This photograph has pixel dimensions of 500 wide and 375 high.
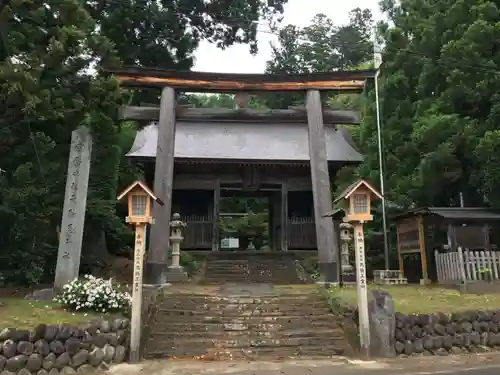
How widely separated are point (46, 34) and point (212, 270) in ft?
29.7

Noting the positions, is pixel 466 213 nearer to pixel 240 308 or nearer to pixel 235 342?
pixel 240 308

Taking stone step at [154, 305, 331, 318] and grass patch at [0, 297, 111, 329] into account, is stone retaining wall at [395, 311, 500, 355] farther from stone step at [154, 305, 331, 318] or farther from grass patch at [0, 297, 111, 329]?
grass patch at [0, 297, 111, 329]

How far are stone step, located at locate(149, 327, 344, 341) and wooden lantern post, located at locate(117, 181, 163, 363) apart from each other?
73cm

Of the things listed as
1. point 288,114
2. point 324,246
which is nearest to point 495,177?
point 324,246

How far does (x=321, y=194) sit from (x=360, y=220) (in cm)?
493

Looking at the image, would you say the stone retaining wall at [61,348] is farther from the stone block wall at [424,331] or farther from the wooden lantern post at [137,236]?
the stone block wall at [424,331]

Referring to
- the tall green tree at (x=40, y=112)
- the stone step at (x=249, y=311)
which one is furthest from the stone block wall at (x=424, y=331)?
the tall green tree at (x=40, y=112)

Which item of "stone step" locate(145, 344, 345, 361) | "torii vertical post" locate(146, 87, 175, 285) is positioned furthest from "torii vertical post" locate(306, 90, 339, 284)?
"torii vertical post" locate(146, 87, 175, 285)

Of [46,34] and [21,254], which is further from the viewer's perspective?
[21,254]

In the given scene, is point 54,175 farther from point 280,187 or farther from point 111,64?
point 280,187

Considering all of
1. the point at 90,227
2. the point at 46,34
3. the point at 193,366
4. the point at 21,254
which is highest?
the point at 46,34

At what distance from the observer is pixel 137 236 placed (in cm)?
867

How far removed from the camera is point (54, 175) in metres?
12.4

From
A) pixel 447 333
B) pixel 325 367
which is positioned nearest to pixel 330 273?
pixel 447 333
